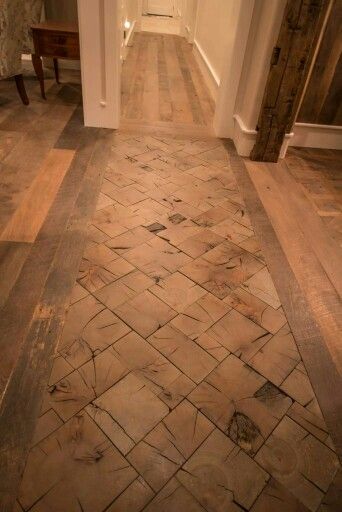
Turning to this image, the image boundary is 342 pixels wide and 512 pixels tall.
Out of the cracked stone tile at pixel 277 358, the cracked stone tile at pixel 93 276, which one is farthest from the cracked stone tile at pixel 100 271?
the cracked stone tile at pixel 277 358

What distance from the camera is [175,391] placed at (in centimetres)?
108

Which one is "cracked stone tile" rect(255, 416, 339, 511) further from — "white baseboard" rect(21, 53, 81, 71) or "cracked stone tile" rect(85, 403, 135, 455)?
"white baseboard" rect(21, 53, 81, 71)

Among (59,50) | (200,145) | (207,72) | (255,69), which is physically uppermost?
(255,69)

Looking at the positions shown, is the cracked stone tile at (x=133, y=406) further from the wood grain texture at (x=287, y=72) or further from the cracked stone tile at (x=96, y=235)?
the wood grain texture at (x=287, y=72)

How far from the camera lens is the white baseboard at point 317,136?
A: 9.44 ft

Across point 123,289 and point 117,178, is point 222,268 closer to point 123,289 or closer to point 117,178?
point 123,289

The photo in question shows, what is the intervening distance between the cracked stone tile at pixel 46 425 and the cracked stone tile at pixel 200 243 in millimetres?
911

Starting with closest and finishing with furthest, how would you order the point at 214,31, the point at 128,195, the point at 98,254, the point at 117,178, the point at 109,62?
1. the point at 98,254
2. the point at 128,195
3. the point at 117,178
4. the point at 109,62
5. the point at 214,31

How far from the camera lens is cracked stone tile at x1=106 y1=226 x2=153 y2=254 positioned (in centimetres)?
164

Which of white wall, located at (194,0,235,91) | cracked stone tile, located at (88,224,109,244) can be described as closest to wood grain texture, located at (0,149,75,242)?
cracked stone tile, located at (88,224,109,244)

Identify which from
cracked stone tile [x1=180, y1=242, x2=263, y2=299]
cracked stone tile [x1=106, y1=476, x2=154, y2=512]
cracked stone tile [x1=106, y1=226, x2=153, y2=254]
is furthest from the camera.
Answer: cracked stone tile [x1=106, y1=226, x2=153, y2=254]

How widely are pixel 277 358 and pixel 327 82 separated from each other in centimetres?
240

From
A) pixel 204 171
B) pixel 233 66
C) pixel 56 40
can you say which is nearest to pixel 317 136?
pixel 233 66

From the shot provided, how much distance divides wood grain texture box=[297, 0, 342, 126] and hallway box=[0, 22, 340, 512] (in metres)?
1.20
